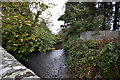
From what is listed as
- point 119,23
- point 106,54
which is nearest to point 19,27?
point 106,54

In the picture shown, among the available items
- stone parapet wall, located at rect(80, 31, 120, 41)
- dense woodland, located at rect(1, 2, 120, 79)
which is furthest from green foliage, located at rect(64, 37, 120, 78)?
stone parapet wall, located at rect(80, 31, 120, 41)

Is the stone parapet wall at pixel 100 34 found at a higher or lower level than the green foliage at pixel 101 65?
higher

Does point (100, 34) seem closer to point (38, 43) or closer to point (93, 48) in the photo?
point (93, 48)

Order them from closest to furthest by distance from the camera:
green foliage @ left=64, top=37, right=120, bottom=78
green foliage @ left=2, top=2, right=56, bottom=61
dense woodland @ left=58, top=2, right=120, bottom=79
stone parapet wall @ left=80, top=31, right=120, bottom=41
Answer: green foliage @ left=2, top=2, right=56, bottom=61 < green foliage @ left=64, top=37, right=120, bottom=78 < dense woodland @ left=58, top=2, right=120, bottom=79 < stone parapet wall @ left=80, top=31, right=120, bottom=41

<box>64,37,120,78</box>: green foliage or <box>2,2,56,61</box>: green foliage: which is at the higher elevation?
<box>2,2,56,61</box>: green foliage

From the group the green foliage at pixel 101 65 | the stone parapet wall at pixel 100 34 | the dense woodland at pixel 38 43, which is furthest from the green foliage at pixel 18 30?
the stone parapet wall at pixel 100 34

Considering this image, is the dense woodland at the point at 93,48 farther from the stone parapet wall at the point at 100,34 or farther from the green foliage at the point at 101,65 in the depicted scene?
the stone parapet wall at the point at 100,34

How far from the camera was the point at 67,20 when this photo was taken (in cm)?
739

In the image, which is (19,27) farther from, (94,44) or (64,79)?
(94,44)

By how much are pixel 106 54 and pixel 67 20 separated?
4815 mm

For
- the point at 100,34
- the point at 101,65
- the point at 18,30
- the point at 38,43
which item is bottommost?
the point at 101,65

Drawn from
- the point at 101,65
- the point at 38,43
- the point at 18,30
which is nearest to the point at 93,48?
the point at 101,65

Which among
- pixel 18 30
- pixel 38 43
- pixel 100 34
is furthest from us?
pixel 100 34

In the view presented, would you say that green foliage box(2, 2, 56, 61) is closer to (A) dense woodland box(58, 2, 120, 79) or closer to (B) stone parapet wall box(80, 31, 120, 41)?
(A) dense woodland box(58, 2, 120, 79)
